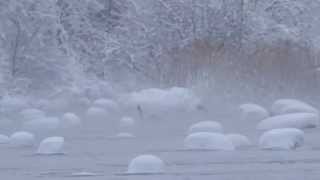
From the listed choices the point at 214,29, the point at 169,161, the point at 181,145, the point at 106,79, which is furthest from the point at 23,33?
the point at 169,161

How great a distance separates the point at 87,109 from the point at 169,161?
7395 millimetres

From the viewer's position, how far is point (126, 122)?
13.1 meters

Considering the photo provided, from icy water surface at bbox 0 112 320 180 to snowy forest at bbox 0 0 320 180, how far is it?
1cm

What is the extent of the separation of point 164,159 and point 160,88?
9203mm

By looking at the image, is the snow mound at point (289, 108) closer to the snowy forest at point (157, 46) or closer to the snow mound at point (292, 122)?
the snow mound at point (292, 122)

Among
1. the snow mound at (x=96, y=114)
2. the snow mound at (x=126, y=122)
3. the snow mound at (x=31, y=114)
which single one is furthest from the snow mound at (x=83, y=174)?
Result: the snow mound at (x=96, y=114)

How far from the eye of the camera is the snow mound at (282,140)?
9266 mm

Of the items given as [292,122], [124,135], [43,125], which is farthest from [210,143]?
[43,125]

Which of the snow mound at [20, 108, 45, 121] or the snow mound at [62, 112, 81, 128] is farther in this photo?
the snow mound at [20, 108, 45, 121]

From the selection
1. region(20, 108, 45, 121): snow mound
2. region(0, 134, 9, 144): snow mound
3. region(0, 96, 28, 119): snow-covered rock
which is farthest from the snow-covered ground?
region(0, 96, 28, 119): snow-covered rock

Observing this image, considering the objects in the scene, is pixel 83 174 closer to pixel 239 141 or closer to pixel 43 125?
pixel 239 141

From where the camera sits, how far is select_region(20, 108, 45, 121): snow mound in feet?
47.3

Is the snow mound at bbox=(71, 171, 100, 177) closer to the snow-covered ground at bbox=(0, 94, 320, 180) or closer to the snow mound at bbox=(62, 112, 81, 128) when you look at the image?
the snow-covered ground at bbox=(0, 94, 320, 180)

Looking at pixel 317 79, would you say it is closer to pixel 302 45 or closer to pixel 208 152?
pixel 302 45
